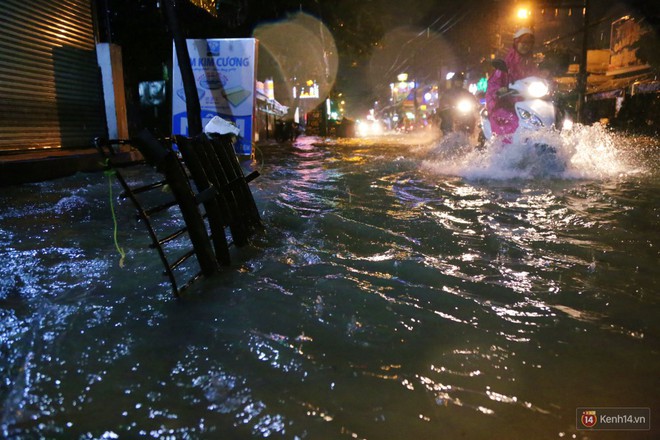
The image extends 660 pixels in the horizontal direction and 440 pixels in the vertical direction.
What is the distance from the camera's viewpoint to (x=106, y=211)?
5461 mm

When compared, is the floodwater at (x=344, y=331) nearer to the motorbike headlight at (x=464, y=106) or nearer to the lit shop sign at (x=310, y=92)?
the motorbike headlight at (x=464, y=106)

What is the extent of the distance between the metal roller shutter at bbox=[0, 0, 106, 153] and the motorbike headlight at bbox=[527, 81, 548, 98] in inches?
389

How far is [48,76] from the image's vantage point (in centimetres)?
945

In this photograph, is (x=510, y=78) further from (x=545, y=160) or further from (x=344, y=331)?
(x=344, y=331)

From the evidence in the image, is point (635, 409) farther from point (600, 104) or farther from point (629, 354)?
point (600, 104)

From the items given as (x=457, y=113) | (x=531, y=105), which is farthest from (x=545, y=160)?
(x=457, y=113)

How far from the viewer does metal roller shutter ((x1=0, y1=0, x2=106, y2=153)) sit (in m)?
8.39

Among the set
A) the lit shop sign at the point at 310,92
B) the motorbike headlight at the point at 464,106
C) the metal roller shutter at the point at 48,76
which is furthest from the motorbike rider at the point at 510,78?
the lit shop sign at the point at 310,92

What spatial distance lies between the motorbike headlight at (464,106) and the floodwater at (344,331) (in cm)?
1426

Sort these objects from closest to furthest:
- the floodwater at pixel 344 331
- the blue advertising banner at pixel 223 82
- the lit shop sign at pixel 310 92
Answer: the floodwater at pixel 344 331 < the blue advertising banner at pixel 223 82 < the lit shop sign at pixel 310 92

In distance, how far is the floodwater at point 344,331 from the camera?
1.63m

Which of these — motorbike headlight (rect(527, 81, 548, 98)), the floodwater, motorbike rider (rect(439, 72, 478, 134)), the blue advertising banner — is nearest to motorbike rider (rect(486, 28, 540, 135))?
motorbike headlight (rect(527, 81, 548, 98))

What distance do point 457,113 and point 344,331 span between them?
1827 cm

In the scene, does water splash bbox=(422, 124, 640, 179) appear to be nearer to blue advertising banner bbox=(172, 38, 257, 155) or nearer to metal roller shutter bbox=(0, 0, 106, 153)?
blue advertising banner bbox=(172, 38, 257, 155)
